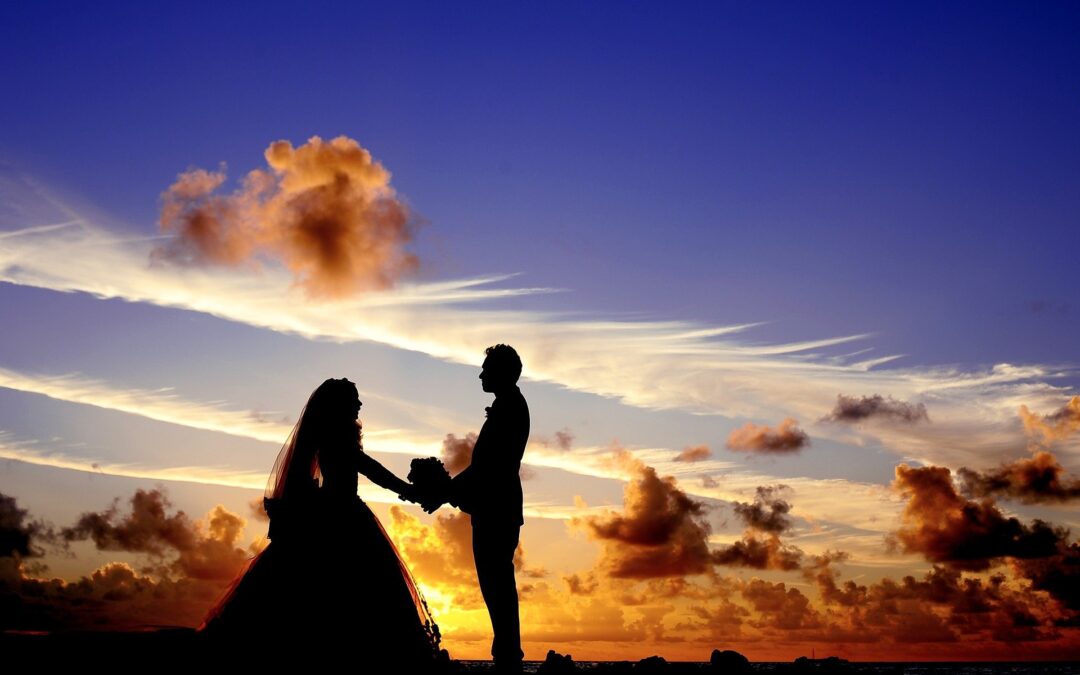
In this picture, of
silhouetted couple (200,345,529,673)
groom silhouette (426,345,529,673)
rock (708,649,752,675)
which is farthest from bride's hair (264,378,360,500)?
rock (708,649,752,675)

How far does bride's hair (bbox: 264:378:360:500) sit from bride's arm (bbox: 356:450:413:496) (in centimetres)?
27

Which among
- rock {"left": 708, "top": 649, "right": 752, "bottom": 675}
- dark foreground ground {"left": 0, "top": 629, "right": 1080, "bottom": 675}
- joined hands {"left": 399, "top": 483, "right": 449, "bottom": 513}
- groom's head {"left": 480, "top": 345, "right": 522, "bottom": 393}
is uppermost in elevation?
groom's head {"left": 480, "top": 345, "right": 522, "bottom": 393}

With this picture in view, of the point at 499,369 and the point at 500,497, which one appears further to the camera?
the point at 499,369

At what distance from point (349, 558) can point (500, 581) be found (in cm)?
136

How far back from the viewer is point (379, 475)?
402 inches

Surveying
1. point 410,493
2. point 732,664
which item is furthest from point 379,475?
point 732,664

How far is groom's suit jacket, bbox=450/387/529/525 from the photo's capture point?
28.7 ft

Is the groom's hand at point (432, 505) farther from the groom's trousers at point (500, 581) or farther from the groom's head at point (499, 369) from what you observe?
the groom's head at point (499, 369)

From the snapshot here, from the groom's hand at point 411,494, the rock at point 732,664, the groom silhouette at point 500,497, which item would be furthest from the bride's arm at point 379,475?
the rock at point 732,664

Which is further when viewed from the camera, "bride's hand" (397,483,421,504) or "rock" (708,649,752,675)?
"rock" (708,649,752,675)

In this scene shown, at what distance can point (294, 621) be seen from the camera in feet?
26.9

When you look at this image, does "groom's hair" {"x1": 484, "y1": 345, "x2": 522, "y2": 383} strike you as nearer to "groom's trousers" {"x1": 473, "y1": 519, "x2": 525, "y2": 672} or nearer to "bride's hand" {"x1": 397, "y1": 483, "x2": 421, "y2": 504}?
"groom's trousers" {"x1": 473, "y1": 519, "x2": 525, "y2": 672}

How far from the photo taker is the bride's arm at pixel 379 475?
Answer: 9.85 meters

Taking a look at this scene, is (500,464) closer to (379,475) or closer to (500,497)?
(500,497)
